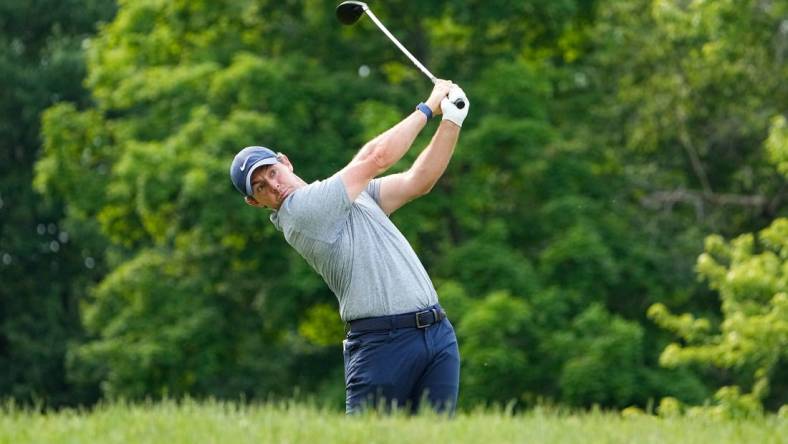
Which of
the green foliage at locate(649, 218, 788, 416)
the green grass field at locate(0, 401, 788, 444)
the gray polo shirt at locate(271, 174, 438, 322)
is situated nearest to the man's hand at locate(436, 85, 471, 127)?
the gray polo shirt at locate(271, 174, 438, 322)

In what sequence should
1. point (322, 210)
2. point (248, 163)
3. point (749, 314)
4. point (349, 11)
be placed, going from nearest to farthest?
point (322, 210) < point (248, 163) < point (349, 11) < point (749, 314)

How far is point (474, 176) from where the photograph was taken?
71.2 ft

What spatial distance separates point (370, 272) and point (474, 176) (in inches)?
605

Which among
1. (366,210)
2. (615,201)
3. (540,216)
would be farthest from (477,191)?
(366,210)

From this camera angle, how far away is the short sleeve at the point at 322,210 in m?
6.33

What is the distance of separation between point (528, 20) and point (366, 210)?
16565 millimetres

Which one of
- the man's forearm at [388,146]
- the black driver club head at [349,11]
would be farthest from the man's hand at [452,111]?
the black driver club head at [349,11]

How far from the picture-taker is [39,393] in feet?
106

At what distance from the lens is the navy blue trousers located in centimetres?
640

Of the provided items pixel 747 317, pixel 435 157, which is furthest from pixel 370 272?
pixel 747 317

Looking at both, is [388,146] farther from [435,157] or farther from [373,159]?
[435,157]

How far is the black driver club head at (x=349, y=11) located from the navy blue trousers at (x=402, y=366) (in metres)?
2.79

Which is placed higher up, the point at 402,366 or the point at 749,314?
the point at 402,366

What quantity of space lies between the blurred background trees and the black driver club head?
1009cm
